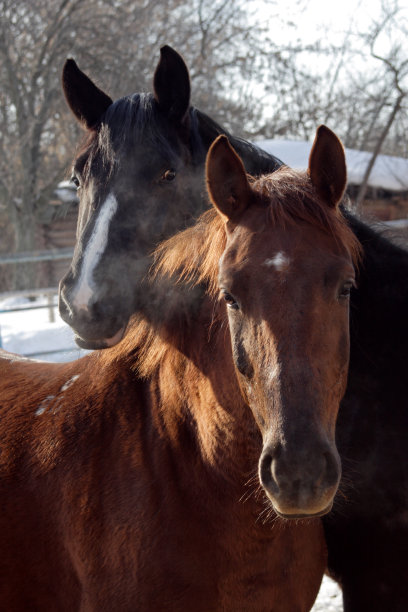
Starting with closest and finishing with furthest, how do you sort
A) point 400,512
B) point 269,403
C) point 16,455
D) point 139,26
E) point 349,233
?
point 269,403 → point 349,233 → point 400,512 → point 16,455 → point 139,26

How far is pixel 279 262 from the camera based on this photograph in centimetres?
165

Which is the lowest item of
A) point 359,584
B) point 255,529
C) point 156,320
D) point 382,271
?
point 359,584

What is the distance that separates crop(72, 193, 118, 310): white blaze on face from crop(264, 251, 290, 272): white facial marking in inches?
34.7

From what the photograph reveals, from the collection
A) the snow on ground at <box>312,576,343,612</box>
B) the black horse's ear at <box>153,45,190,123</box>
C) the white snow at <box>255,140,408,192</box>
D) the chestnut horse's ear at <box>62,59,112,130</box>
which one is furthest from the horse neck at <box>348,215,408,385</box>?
the white snow at <box>255,140,408,192</box>

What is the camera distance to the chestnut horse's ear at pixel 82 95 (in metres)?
2.91

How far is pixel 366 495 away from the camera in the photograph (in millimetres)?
2066

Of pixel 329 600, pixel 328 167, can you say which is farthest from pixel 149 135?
pixel 329 600

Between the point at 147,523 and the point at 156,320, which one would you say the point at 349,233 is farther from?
the point at 147,523

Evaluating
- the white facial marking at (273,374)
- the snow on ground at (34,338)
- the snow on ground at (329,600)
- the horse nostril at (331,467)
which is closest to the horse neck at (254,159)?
the white facial marking at (273,374)

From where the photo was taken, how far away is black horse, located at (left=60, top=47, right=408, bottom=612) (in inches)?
80.7

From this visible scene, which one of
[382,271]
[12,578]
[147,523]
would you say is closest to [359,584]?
[147,523]

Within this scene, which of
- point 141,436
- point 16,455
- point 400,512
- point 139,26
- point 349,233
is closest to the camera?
point 349,233

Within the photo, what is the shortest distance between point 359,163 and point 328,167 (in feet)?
36.5

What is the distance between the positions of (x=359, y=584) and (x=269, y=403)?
3.22ft
